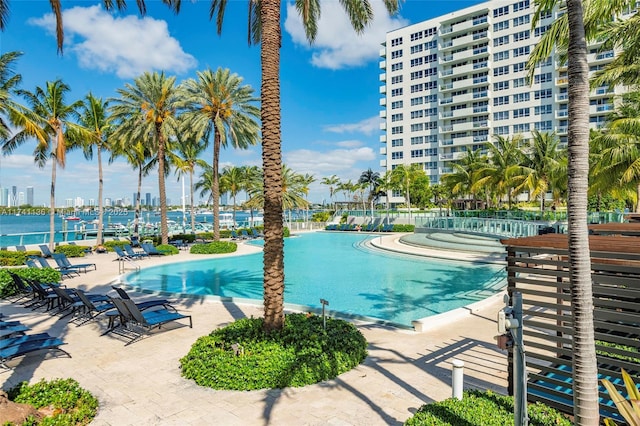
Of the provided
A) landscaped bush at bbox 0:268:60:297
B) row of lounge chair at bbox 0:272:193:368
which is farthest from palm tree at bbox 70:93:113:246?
row of lounge chair at bbox 0:272:193:368

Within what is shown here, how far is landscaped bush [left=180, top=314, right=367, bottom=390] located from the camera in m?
6.28

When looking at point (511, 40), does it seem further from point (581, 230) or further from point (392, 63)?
point (581, 230)

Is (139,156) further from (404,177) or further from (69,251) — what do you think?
(404,177)

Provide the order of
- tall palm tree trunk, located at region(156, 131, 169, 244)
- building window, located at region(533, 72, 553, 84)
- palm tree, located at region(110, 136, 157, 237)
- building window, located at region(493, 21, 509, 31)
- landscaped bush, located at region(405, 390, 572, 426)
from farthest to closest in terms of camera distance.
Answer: building window, located at region(493, 21, 509, 31)
building window, located at region(533, 72, 553, 84)
palm tree, located at region(110, 136, 157, 237)
tall palm tree trunk, located at region(156, 131, 169, 244)
landscaped bush, located at region(405, 390, 572, 426)

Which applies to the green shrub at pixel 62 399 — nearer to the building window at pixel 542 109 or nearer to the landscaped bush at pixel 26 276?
the landscaped bush at pixel 26 276

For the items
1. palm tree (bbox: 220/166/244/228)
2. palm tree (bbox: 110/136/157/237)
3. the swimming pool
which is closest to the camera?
the swimming pool

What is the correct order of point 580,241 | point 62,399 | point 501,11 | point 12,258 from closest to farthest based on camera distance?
point 580,241 < point 62,399 < point 12,258 < point 501,11

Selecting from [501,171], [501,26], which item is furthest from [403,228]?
[501,26]

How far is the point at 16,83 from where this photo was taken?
68.2 ft

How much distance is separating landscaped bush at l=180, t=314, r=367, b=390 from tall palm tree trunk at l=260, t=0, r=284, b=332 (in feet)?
1.77

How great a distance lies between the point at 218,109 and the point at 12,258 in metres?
15.3

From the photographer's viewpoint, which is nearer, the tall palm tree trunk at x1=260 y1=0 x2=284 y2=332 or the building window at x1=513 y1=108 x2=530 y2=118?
the tall palm tree trunk at x1=260 y1=0 x2=284 y2=332

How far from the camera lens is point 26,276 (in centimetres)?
1428

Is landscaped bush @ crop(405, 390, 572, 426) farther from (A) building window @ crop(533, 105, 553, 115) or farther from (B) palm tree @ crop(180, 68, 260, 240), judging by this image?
(A) building window @ crop(533, 105, 553, 115)
